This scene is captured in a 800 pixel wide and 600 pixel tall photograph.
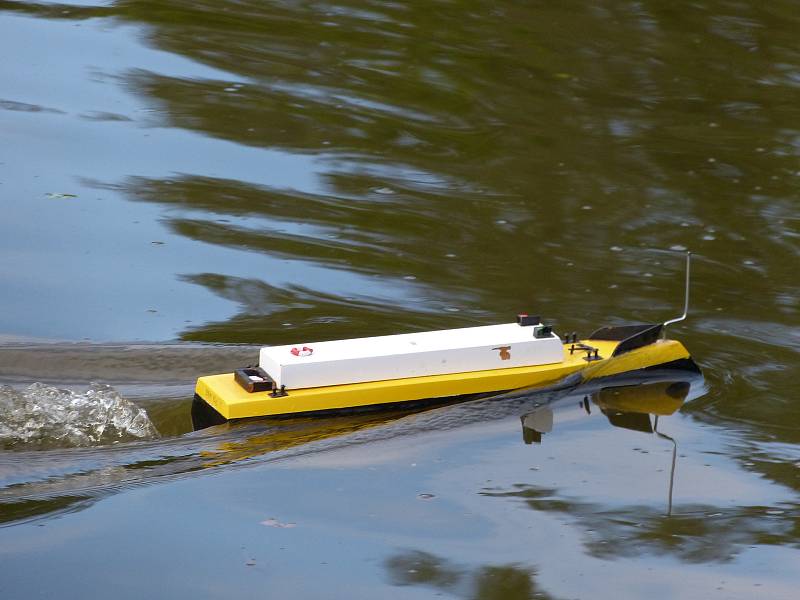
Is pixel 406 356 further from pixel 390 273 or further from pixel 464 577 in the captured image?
pixel 390 273

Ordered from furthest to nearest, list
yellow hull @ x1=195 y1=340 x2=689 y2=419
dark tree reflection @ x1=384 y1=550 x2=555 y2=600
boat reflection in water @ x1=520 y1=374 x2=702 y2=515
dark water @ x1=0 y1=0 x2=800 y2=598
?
boat reflection in water @ x1=520 y1=374 x2=702 y2=515, yellow hull @ x1=195 y1=340 x2=689 y2=419, dark water @ x1=0 y1=0 x2=800 y2=598, dark tree reflection @ x1=384 y1=550 x2=555 y2=600

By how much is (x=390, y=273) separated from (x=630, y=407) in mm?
2228

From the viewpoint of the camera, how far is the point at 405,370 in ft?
19.7

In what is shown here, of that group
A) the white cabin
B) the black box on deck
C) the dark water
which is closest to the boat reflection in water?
the dark water

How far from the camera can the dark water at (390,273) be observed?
515 cm

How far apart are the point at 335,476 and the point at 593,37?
818cm

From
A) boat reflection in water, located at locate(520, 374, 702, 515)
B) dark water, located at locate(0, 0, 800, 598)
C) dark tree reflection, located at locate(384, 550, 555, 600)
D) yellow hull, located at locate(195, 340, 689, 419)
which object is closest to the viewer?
dark tree reflection, located at locate(384, 550, 555, 600)

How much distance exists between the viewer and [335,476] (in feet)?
18.5

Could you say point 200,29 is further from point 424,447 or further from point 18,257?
point 424,447

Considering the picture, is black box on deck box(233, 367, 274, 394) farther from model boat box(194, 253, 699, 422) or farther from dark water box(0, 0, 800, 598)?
dark water box(0, 0, 800, 598)

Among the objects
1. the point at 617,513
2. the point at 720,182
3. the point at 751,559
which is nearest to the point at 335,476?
the point at 617,513

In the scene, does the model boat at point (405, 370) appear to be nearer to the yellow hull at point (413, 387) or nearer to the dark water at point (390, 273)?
the yellow hull at point (413, 387)

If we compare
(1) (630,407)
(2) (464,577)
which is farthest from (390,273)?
(2) (464,577)

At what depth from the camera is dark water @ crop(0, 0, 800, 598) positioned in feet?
16.9
